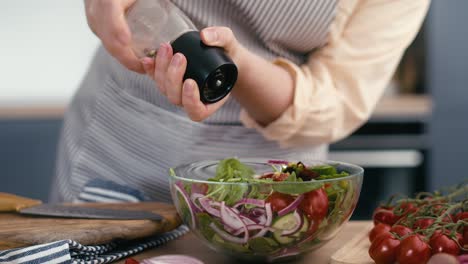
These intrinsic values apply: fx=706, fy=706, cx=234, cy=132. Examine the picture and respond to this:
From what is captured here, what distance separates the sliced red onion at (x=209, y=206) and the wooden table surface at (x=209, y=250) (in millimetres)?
91

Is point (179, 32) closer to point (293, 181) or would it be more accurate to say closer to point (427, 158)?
point (293, 181)

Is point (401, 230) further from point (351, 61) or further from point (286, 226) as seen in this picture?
point (351, 61)

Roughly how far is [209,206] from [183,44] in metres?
0.19

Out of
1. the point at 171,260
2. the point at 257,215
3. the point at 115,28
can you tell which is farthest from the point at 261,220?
the point at 115,28

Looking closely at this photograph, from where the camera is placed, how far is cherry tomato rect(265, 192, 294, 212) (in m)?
0.73

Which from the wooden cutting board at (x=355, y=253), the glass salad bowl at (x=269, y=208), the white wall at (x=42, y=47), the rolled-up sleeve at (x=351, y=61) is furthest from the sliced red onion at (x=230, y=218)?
the white wall at (x=42, y=47)

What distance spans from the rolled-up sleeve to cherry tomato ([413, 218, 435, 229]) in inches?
13.5

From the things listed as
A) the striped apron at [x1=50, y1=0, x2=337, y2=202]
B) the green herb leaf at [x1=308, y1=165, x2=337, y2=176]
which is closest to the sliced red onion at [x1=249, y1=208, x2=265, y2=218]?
the green herb leaf at [x1=308, y1=165, x2=337, y2=176]

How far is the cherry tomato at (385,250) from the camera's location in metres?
0.73

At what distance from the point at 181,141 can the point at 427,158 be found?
172cm

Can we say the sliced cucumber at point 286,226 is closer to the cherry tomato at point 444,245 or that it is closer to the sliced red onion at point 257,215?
the sliced red onion at point 257,215

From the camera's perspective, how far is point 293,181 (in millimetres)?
737

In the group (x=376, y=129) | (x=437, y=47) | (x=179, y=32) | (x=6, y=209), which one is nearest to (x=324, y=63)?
(x=179, y=32)

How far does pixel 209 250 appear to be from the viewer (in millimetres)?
874
